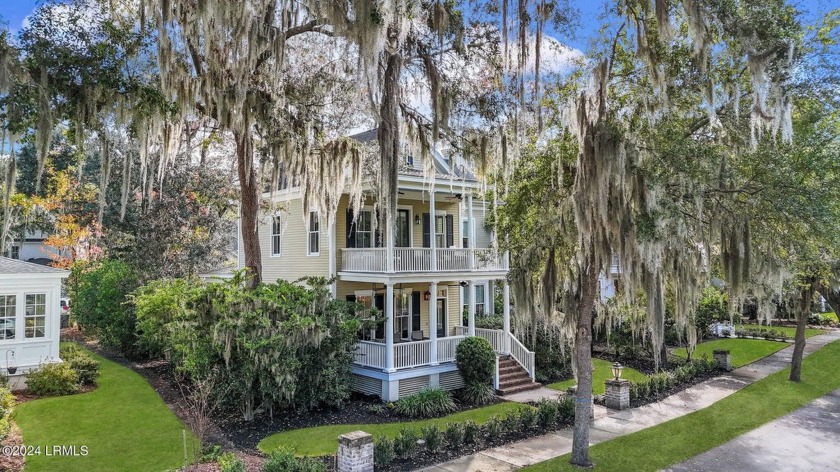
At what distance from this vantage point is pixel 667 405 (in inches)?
532

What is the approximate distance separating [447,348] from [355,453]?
7.61 metres

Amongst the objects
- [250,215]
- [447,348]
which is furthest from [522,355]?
[250,215]

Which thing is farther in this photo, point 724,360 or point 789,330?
point 789,330

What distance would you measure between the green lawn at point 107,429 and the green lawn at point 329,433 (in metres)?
1.72

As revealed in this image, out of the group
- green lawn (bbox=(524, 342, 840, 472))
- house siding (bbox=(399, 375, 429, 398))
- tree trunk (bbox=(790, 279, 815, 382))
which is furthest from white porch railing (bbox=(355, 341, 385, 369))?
tree trunk (bbox=(790, 279, 815, 382))

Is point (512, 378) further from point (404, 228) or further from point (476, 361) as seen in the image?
point (404, 228)

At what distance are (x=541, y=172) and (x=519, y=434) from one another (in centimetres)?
551

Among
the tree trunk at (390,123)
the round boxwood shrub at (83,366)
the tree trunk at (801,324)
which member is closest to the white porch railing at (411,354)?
the tree trunk at (390,123)

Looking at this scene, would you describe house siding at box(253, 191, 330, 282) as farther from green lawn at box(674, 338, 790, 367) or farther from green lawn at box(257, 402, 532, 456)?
green lawn at box(674, 338, 790, 367)

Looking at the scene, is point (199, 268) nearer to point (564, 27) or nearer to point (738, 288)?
point (564, 27)

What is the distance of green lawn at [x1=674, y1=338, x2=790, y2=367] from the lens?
66.2ft

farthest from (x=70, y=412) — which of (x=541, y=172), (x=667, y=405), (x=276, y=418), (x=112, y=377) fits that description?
(x=667, y=405)

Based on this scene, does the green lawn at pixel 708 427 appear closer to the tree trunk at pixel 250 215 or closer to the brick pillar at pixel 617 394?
the brick pillar at pixel 617 394

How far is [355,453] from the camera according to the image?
25.9 feet
